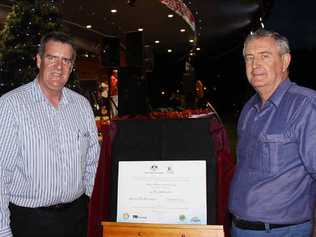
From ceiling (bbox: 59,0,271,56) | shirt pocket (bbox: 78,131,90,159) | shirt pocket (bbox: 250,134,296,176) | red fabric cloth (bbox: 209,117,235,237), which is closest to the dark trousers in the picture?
shirt pocket (bbox: 78,131,90,159)

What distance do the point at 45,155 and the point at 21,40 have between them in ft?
11.3

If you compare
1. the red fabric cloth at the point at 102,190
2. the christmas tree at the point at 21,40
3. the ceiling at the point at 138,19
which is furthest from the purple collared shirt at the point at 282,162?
the ceiling at the point at 138,19

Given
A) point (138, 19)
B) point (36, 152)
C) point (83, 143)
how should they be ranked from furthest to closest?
point (138, 19) → point (83, 143) → point (36, 152)

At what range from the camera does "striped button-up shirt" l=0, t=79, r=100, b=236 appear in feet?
6.86

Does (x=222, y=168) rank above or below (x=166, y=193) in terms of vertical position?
above

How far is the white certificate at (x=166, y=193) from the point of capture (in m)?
1.87

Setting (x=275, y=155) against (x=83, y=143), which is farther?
(x=83, y=143)

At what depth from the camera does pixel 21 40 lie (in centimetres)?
519

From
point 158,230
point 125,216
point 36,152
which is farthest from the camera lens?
point 36,152

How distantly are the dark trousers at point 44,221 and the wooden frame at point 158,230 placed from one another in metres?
0.48

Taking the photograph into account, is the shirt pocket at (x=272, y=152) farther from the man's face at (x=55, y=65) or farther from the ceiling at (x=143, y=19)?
the ceiling at (x=143, y=19)

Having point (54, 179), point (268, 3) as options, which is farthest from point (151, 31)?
point (54, 179)

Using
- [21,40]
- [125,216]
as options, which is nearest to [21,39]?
[21,40]

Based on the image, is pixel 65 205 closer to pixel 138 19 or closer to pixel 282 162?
pixel 282 162
